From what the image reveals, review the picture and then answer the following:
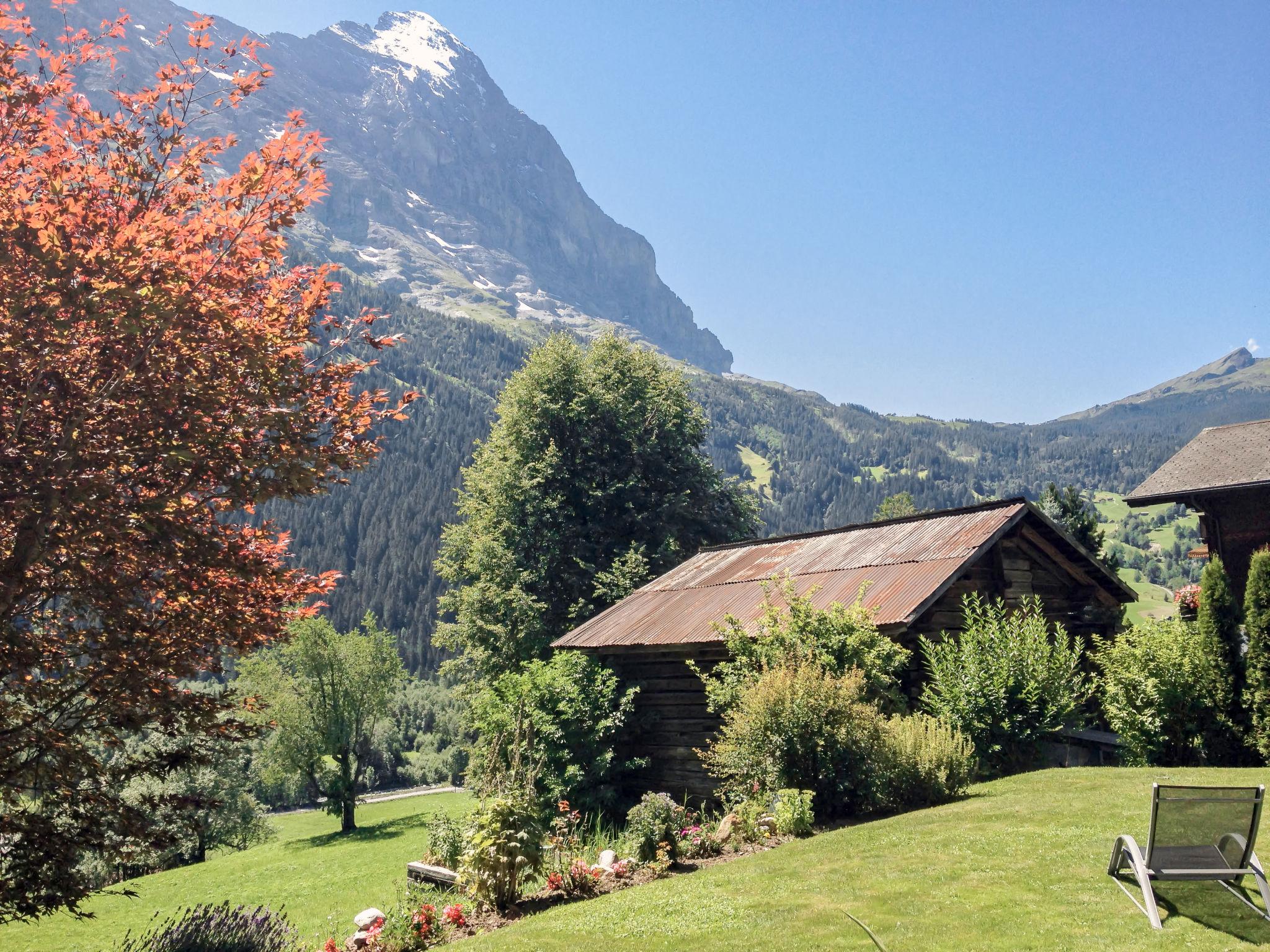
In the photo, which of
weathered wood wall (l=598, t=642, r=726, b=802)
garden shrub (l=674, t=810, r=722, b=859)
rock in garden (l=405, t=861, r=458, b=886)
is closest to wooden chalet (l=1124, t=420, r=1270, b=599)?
weathered wood wall (l=598, t=642, r=726, b=802)

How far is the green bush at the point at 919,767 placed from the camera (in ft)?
41.7

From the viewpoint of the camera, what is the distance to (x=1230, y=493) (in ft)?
77.7

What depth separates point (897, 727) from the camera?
42.9ft

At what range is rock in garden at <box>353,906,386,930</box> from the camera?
9.48 m

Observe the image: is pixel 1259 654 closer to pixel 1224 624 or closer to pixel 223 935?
pixel 1224 624

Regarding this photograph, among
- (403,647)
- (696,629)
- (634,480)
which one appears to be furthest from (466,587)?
(403,647)

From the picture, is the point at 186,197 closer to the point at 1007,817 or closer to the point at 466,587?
the point at 1007,817

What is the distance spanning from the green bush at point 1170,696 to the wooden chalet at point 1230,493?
10092 millimetres

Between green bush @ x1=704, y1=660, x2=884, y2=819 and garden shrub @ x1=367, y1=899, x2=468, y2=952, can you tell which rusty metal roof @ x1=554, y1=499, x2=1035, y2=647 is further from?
garden shrub @ x1=367, y1=899, x2=468, y2=952

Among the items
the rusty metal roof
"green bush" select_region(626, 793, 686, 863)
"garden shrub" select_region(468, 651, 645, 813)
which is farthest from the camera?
"garden shrub" select_region(468, 651, 645, 813)

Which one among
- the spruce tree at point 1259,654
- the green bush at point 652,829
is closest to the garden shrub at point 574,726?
the green bush at point 652,829

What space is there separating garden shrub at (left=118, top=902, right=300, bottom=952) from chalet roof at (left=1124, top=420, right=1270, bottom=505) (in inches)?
892

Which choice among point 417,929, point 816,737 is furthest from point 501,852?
point 816,737

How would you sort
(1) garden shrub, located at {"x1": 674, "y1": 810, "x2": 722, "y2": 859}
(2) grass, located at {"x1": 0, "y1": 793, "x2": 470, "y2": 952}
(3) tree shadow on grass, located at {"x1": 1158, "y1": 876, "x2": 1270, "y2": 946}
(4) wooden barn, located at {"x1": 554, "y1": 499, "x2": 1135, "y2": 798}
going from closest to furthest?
(3) tree shadow on grass, located at {"x1": 1158, "y1": 876, "x2": 1270, "y2": 946}
(1) garden shrub, located at {"x1": 674, "y1": 810, "x2": 722, "y2": 859}
(4) wooden barn, located at {"x1": 554, "y1": 499, "x2": 1135, "y2": 798}
(2) grass, located at {"x1": 0, "y1": 793, "x2": 470, "y2": 952}
